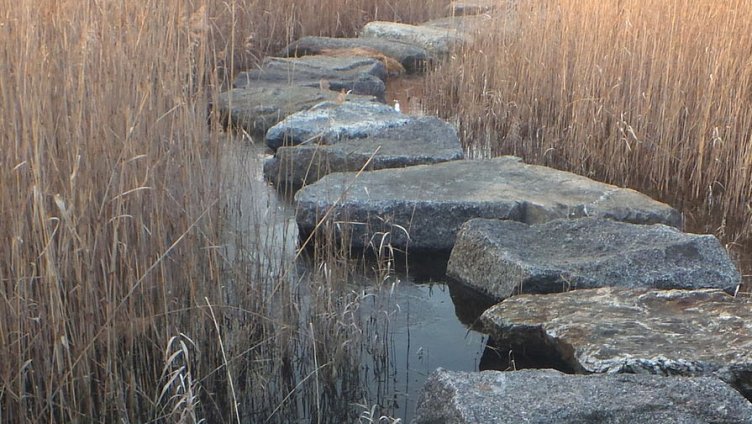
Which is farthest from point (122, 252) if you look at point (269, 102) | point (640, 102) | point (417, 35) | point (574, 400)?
point (417, 35)

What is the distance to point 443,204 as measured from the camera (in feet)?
11.7

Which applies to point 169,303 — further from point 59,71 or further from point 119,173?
point 59,71

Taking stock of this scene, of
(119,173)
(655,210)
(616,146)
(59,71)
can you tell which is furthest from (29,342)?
(616,146)

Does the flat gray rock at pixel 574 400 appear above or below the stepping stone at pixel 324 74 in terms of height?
above

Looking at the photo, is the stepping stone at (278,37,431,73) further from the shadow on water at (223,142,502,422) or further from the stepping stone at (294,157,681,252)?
the shadow on water at (223,142,502,422)

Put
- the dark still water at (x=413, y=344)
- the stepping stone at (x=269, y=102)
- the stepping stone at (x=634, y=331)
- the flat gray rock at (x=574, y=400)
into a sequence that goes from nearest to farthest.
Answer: the flat gray rock at (x=574, y=400) < the stepping stone at (x=634, y=331) < the dark still water at (x=413, y=344) < the stepping stone at (x=269, y=102)

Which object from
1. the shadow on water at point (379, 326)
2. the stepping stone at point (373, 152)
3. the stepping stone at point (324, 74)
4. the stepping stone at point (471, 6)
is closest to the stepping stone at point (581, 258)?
the shadow on water at point (379, 326)

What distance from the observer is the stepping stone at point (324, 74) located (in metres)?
5.79

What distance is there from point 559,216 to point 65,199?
192cm

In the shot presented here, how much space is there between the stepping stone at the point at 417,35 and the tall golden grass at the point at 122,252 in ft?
13.9

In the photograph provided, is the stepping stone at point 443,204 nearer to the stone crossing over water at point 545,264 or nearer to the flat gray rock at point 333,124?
the stone crossing over water at point 545,264

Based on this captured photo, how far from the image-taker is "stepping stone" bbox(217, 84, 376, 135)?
16.7 feet

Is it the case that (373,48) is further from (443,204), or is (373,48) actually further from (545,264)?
(545,264)

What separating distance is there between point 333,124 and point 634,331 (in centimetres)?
228
